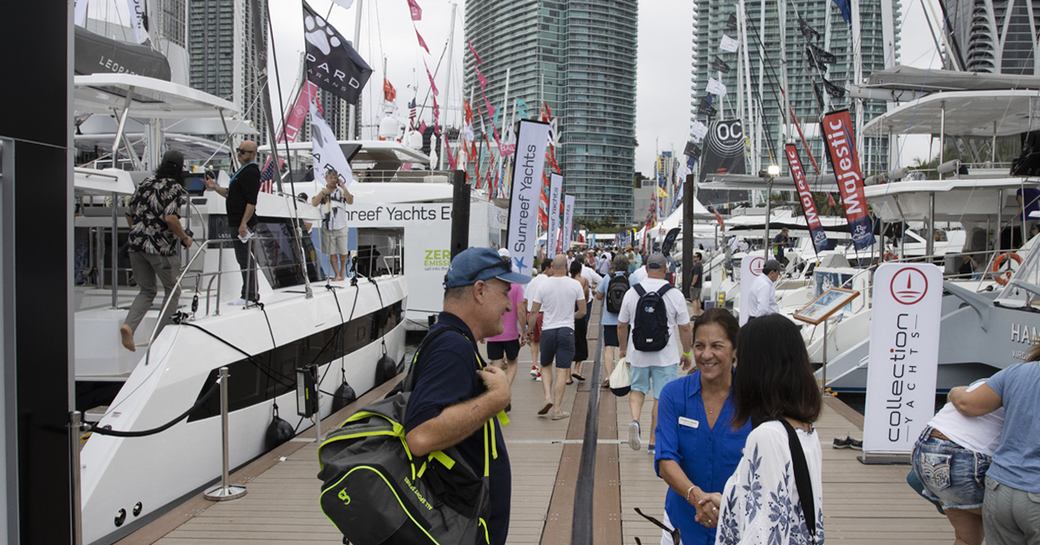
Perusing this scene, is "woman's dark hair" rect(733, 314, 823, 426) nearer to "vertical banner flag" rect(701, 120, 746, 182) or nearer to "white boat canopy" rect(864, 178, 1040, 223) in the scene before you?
"white boat canopy" rect(864, 178, 1040, 223)

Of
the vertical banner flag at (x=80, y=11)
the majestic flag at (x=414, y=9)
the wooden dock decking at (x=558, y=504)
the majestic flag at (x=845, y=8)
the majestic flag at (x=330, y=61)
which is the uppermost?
the majestic flag at (x=845, y=8)

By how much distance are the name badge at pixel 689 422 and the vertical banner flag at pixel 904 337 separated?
473 cm

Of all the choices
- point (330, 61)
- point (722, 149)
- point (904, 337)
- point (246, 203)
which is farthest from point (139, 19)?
point (722, 149)

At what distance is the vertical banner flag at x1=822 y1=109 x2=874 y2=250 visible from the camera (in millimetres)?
16422

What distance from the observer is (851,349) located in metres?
13.6

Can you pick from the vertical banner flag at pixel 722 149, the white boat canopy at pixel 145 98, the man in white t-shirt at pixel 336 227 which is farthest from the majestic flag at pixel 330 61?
the vertical banner flag at pixel 722 149

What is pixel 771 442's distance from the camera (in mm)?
2680

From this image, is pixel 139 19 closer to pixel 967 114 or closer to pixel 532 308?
pixel 532 308

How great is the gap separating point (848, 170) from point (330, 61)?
10.2 m

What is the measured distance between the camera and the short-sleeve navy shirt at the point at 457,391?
2568 mm

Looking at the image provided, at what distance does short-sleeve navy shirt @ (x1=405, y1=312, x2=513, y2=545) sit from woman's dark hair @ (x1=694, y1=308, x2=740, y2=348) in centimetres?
131

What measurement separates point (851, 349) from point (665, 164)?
48421mm

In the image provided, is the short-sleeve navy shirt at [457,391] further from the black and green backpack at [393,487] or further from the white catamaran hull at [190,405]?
the white catamaran hull at [190,405]

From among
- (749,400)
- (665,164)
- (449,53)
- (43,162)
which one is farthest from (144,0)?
(665,164)
